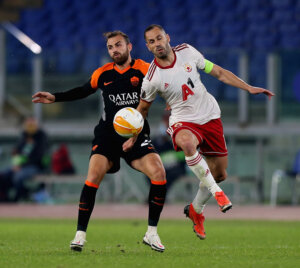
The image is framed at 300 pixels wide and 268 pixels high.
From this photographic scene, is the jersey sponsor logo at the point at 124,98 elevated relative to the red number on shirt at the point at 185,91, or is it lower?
lower

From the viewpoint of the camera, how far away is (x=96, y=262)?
736 cm

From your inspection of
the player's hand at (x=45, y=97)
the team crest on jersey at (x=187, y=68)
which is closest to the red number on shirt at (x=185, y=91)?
the team crest on jersey at (x=187, y=68)

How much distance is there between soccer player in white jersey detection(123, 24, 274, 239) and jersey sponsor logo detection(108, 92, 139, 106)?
176 mm

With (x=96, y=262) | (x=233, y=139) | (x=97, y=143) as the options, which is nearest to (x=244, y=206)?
(x=233, y=139)

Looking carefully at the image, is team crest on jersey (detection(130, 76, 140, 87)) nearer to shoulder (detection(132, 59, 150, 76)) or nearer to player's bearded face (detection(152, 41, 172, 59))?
shoulder (detection(132, 59, 150, 76))

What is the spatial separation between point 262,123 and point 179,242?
10113mm

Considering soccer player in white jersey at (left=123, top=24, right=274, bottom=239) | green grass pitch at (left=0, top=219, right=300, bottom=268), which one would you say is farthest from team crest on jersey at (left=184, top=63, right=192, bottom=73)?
green grass pitch at (left=0, top=219, right=300, bottom=268)

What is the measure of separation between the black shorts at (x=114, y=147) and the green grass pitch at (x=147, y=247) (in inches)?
37.8

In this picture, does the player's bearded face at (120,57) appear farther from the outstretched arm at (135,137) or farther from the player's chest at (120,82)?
the outstretched arm at (135,137)

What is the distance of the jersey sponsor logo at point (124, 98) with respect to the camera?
28.1ft

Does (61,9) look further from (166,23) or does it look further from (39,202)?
(39,202)

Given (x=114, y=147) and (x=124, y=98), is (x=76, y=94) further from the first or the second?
(x=114, y=147)

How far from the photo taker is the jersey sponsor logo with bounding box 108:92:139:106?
856 centimetres

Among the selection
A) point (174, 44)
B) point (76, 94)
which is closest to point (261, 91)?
point (76, 94)
